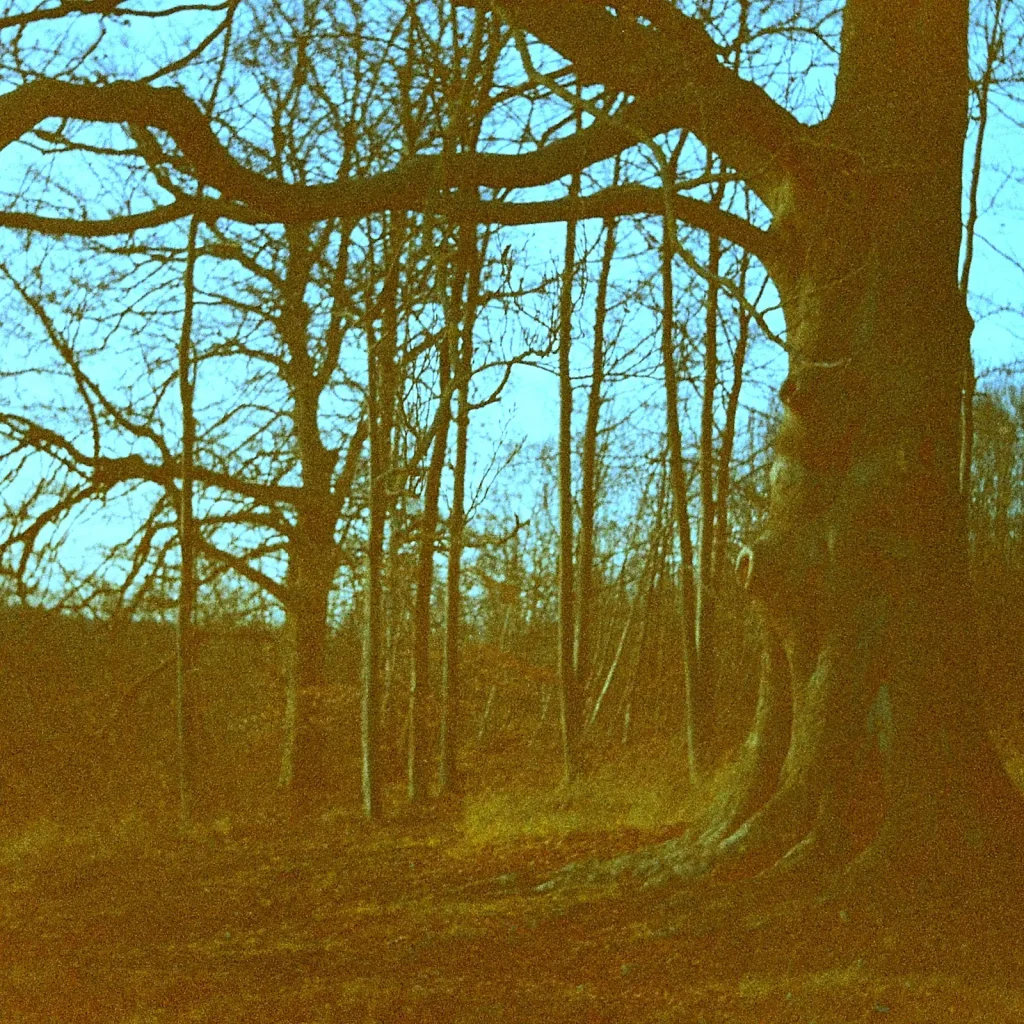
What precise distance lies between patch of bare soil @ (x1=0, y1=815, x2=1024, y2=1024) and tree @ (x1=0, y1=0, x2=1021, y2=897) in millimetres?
574

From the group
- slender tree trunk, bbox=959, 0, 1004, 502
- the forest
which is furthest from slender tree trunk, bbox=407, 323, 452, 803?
slender tree trunk, bbox=959, 0, 1004, 502

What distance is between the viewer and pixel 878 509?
7785mm

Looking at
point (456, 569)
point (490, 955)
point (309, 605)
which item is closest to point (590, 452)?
point (456, 569)

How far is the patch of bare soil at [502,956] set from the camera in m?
5.95

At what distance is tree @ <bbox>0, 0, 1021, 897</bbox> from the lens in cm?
746

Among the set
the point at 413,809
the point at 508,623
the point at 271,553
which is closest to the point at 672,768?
the point at 413,809

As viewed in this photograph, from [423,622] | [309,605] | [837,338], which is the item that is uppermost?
[837,338]

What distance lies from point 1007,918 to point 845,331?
11.7ft

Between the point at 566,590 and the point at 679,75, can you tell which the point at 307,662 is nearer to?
the point at 566,590

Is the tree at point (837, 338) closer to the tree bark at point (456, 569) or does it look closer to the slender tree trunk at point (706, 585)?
the tree bark at point (456, 569)

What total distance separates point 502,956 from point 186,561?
10771 mm

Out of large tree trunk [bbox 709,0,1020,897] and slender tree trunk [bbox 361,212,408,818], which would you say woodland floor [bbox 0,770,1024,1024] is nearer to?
large tree trunk [bbox 709,0,1020,897]

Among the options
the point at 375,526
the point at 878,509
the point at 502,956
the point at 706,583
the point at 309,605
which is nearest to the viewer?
the point at 502,956

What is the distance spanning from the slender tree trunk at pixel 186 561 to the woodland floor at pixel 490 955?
22.5ft
